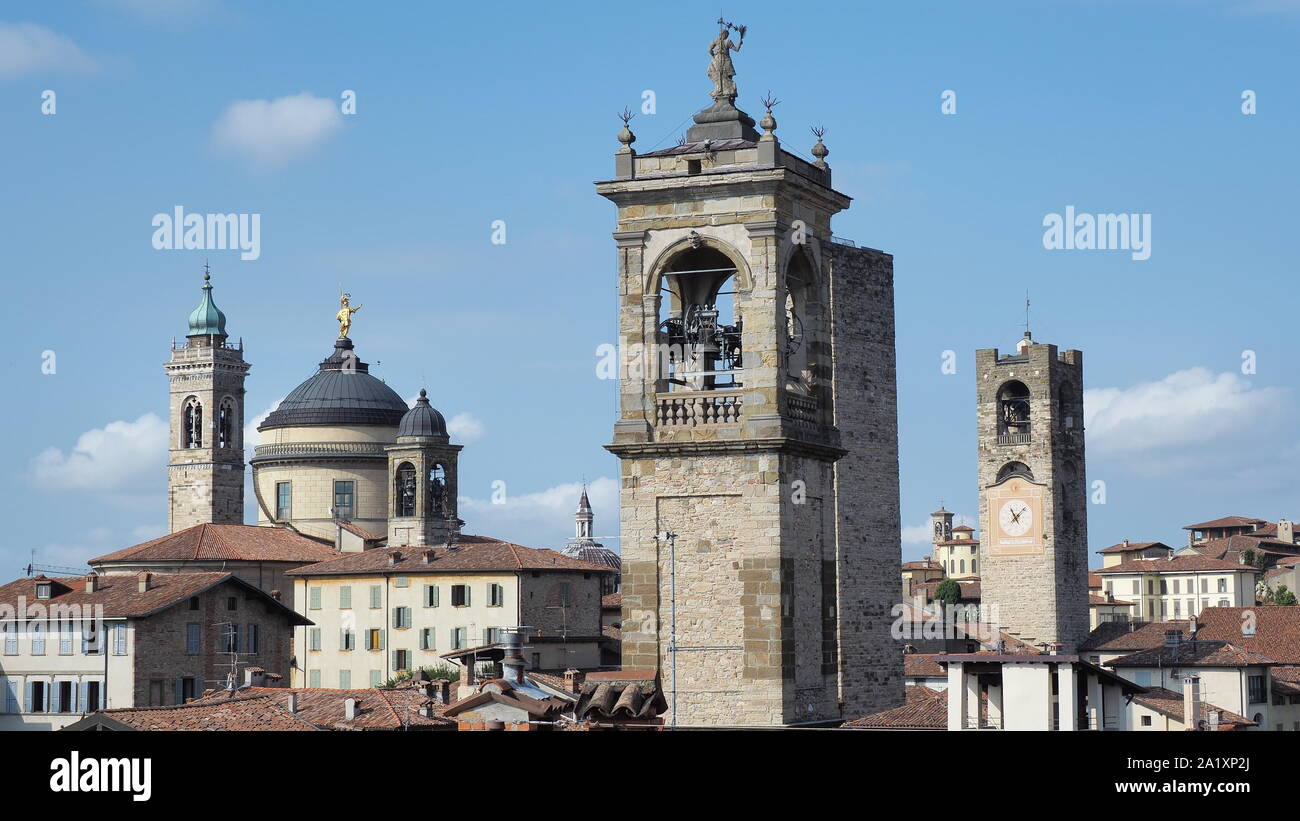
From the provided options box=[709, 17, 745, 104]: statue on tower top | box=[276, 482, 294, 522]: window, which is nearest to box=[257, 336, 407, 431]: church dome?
box=[276, 482, 294, 522]: window

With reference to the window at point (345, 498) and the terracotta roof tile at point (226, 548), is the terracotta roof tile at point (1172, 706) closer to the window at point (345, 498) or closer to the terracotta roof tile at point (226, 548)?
the terracotta roof tile at point (226, 548)

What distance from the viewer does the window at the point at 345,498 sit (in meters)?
116

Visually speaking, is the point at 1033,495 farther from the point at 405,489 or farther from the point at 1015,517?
the point at 405,489

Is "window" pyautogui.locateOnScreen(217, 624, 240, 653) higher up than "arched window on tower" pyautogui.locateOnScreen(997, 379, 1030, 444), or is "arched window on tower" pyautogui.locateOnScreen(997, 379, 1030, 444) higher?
"arched window on tower" pyautogui.locateOnScreen(997, 379, 1030, 444)

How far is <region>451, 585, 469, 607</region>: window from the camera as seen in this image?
312ft

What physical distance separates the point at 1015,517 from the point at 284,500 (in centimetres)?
4129

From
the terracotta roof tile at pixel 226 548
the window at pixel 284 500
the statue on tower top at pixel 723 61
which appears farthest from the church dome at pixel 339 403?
the statue on tower top at pixel 723 61

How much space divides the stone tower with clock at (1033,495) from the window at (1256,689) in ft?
97.1

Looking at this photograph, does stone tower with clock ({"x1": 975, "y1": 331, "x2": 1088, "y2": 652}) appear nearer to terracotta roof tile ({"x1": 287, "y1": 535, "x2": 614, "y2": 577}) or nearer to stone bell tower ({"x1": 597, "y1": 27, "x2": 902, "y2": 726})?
terracotta roof tile ({"x1": 287, "y1": 535, "x2": 614, "y2": 577})

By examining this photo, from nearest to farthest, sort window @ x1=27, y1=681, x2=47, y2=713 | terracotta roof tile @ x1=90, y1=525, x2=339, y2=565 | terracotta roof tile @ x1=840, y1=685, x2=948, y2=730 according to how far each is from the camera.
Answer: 1. terracotta roof tile @ x1=840, y1=685, x2=948, y2=730
2. window @ x1=27, y1=681, x2=47, y2=713
3. terracotta roof tile @ x1=90, y1=525, x2=339, y2=565

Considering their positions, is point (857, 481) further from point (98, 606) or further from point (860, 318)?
point (98, 606)

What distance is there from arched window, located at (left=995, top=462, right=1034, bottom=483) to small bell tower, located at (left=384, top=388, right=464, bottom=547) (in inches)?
1205
